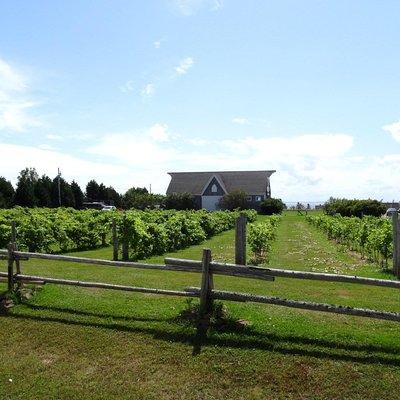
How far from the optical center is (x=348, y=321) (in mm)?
7828

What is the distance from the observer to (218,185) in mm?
70375

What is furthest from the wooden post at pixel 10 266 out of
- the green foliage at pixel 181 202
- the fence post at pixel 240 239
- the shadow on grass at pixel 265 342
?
the green foliage at pixel 181 202

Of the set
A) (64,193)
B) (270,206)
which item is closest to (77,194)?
(64,193)

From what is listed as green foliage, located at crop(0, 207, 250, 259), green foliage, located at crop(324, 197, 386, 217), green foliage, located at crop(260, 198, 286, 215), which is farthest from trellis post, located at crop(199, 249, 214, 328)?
green foliage, located at crop(260, 198, 286, 215)

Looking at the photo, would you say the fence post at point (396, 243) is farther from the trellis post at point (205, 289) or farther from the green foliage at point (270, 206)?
the green foliage at point (270, 206)

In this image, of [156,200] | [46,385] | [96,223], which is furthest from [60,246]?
[156,200]

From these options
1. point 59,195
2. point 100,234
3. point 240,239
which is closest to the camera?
point 240,239

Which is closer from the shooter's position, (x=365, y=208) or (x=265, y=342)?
(x=265, y=342)

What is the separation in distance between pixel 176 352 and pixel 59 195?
57.2 metres

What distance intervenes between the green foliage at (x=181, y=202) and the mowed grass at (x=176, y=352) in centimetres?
5515

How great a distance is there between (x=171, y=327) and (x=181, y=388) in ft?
5.55

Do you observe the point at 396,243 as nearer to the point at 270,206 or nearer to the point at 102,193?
the point at 270,206

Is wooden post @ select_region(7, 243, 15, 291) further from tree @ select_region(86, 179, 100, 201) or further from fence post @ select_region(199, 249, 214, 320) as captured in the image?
tree @ select_region(86, 179, 100, 201)

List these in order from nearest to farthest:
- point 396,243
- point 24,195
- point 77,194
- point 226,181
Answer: point 396,243, point 24,195, point 77,194, point 226,181
